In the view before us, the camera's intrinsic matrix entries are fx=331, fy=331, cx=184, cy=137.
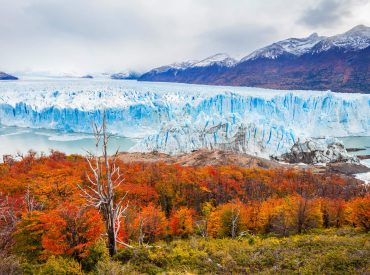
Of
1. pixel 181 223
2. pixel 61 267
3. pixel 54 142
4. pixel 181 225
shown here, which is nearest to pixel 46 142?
pixel 54 142

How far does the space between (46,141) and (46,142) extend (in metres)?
0.90

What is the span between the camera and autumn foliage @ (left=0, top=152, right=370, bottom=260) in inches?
470

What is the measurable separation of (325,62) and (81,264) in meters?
152

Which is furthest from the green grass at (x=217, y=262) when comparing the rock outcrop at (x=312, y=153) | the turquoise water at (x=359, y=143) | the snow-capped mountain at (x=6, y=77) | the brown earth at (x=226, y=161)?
the snow-capped mountain at (x=6, y=77)

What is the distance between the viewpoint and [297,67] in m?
152

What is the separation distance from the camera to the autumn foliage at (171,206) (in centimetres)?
1193

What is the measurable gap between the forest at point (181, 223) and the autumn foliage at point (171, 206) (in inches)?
2.7

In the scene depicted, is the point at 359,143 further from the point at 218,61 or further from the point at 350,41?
the point at 218,61

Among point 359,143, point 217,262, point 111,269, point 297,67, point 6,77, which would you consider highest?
point 297,67

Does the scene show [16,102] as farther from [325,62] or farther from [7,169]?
[325,62]

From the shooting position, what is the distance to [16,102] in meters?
73.9

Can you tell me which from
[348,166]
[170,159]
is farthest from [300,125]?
[170,159]

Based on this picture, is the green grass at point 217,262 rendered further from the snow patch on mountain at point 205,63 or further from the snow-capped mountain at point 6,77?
the snow patch on mountain at point 205,63

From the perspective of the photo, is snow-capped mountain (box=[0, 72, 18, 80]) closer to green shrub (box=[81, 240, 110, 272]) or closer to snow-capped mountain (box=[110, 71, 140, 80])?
snow-capped mountain (box=[110, 71, 140, 80])
